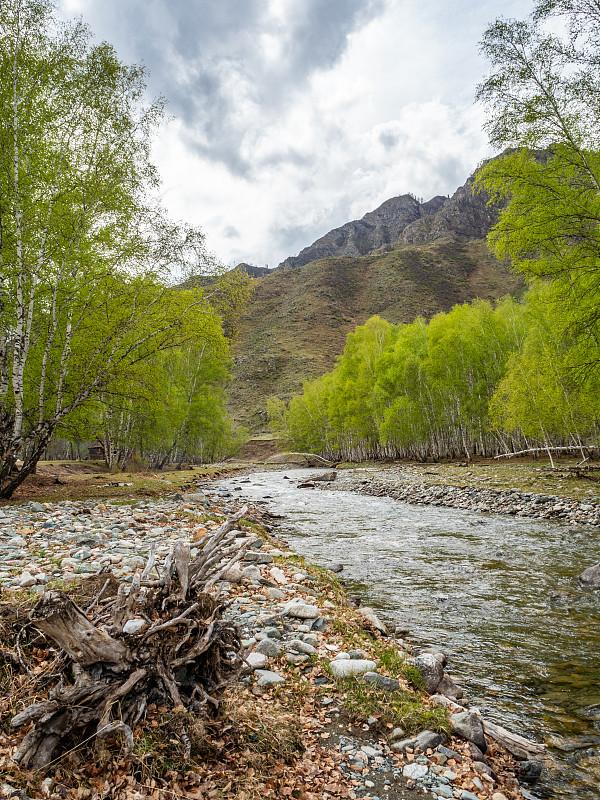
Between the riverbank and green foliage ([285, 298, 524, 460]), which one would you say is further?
green foliage ([285, 298, 524, 460])

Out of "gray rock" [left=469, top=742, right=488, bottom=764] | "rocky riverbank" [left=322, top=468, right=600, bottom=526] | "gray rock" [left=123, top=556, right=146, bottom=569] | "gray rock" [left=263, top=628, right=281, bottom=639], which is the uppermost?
"gray rock" [left=123, top=556, right=146, bottom=569]

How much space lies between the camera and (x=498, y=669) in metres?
5.89

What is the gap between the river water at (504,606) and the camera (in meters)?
4.77

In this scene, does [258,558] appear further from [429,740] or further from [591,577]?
[591,577]

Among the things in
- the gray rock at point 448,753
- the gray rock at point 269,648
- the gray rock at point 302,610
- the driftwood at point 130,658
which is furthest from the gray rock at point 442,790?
the gray rock at point 302,610

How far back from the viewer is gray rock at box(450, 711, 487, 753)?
4.11 m

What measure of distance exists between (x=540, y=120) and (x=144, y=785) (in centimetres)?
1686

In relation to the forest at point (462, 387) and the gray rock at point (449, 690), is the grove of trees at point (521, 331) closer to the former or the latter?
the forest at point (462, 387)

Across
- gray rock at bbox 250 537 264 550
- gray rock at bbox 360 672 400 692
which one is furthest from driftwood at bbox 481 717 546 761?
gray rock at bbox 250 537 264 550

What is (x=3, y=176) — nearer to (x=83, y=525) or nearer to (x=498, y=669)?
(x=83, y=525)

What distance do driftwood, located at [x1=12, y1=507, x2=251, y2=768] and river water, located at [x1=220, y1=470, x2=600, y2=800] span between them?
3.19 m

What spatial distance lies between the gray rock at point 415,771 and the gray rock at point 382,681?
1013 millimetres

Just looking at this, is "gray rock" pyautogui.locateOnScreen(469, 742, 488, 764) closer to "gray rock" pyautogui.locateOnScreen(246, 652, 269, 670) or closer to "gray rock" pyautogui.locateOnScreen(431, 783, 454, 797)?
"gray rock" pyautogui.locateOnScreen(431, 783, 454, 797)

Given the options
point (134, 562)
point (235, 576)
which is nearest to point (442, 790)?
point (235, 576)
